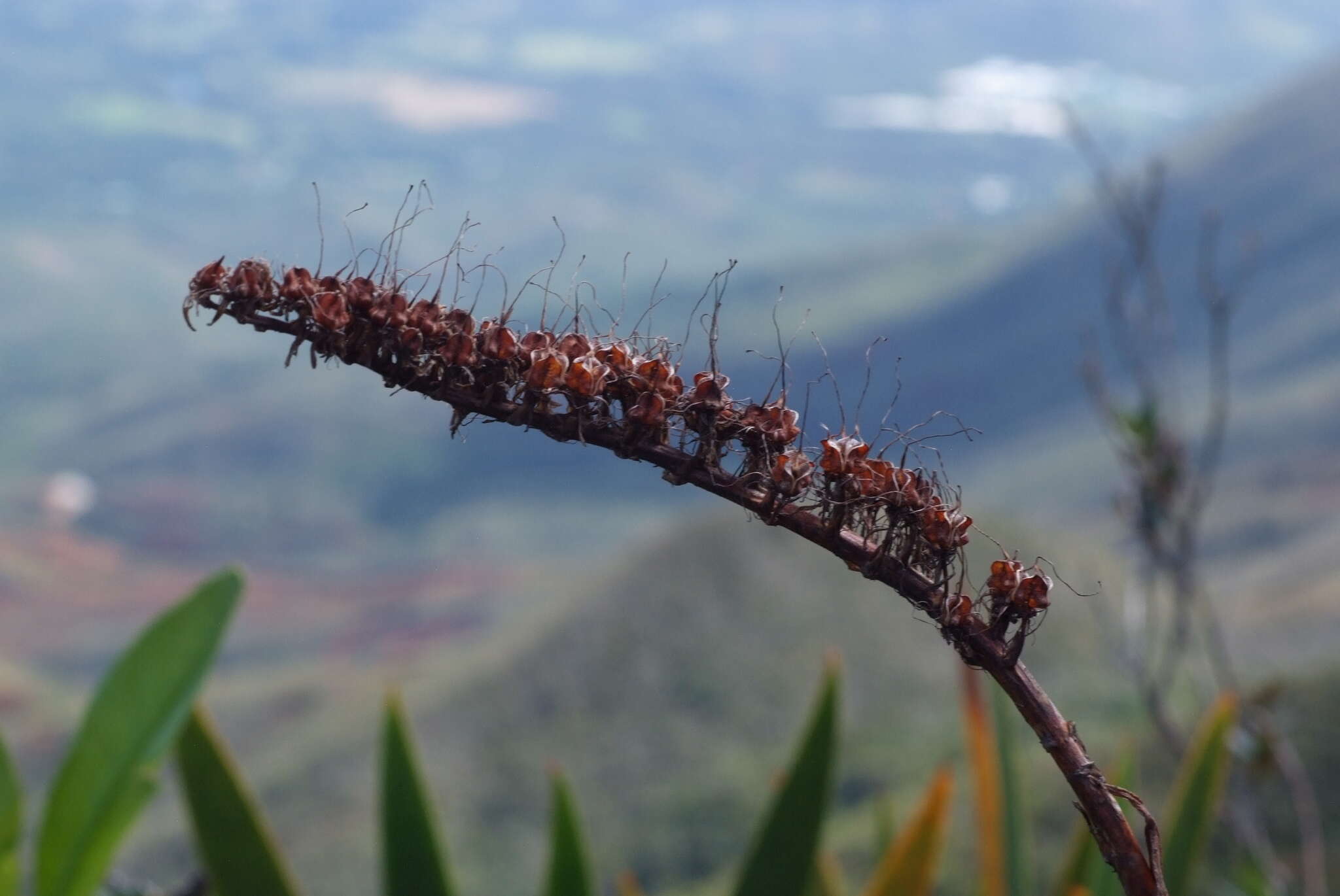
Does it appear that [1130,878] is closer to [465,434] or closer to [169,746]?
[465,434]

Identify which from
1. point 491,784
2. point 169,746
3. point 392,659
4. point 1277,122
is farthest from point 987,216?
point 169,746

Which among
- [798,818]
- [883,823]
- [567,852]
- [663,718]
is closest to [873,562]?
[798,818]

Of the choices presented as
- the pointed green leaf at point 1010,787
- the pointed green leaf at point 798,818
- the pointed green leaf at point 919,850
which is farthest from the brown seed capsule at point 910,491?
the pointed green leaf at point 1010,787

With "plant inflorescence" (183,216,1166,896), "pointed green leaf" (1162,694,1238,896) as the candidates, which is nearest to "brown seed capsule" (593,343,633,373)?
"plant inflorescence" (183,216,1166,896)

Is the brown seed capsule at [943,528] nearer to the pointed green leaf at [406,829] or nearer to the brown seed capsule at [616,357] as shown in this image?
the brown seed capsule at [616,357]

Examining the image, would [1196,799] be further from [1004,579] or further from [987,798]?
[1004,579]

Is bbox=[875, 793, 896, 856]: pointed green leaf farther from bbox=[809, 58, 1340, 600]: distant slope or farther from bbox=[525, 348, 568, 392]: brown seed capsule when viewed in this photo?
bbox=[809, 58, 1340, 600]: distant slope
